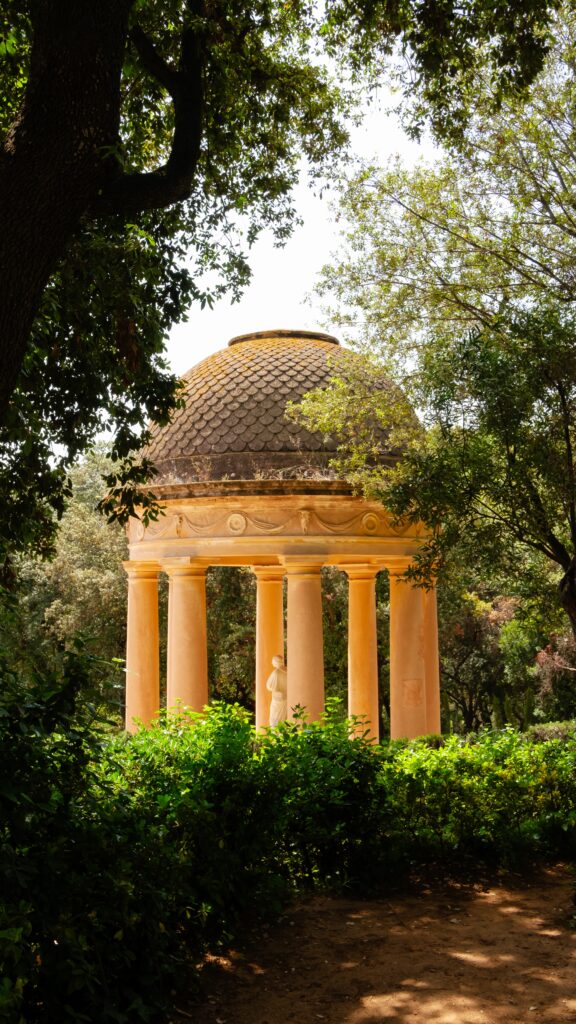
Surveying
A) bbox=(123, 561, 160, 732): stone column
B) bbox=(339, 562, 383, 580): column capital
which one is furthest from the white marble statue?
bbox=(339, 562, 383, 580): column capital

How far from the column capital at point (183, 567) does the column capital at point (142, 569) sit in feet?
3.69

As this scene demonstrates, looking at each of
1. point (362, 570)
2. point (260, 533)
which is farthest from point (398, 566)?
point (260, 533)

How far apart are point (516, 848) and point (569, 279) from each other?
30.2ft

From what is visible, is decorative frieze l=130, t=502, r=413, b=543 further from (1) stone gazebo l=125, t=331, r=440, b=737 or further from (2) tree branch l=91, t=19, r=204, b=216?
(2) tree branch l=91, t=19, r=204, b=216

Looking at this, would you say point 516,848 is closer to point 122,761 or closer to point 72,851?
point 122,761

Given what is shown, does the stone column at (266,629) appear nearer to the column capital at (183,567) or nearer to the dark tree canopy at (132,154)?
the column capital at (183,567)

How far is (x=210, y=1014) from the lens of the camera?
28.1ft

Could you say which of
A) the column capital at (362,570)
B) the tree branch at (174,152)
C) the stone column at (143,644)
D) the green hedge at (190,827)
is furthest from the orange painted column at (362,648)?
the tree branch at (174,152)

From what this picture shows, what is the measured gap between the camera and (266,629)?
2827cm

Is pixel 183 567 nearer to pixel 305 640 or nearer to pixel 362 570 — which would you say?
pixel 305 640

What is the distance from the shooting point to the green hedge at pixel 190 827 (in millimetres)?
6973

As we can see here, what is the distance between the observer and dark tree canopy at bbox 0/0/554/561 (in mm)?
8055

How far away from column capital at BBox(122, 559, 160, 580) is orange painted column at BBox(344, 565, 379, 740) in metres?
5.24

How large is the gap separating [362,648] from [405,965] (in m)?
17.0
